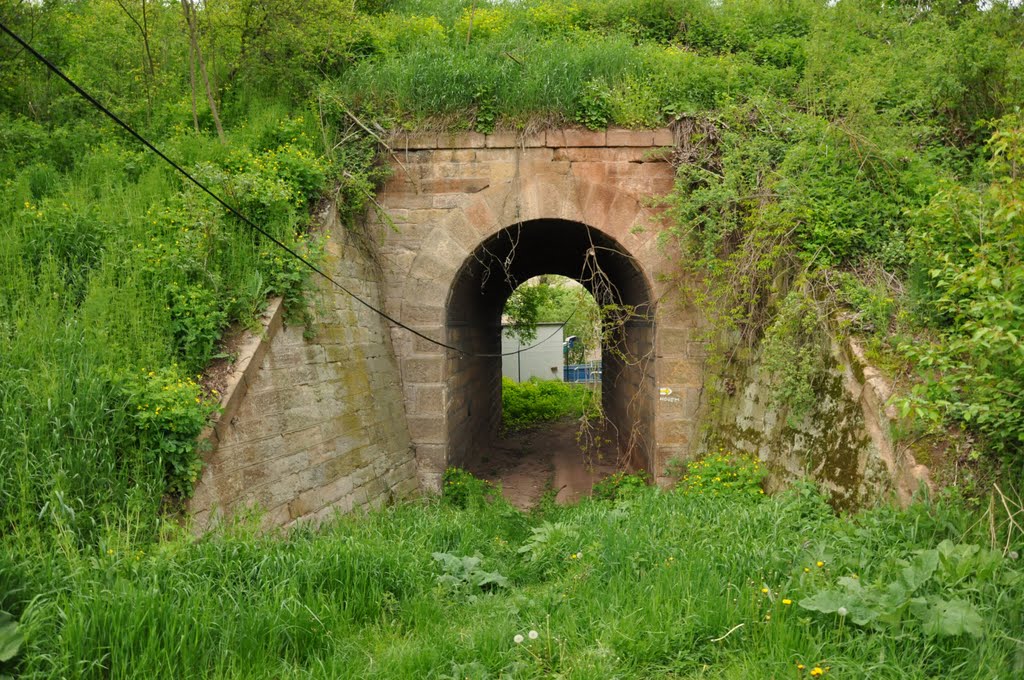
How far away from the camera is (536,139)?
275 inches

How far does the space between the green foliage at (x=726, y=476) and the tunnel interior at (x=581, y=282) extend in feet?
3.70

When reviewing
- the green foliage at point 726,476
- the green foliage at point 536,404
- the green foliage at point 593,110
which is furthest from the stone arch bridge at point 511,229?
the green foliage at point 536,404

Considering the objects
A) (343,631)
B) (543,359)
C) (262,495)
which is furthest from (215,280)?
(543,359)

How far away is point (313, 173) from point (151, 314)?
2393 millimetres

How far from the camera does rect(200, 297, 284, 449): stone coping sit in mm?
4430

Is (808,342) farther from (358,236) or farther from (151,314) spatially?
(151,314)

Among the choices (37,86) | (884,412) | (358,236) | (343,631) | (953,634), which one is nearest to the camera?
(953,634)

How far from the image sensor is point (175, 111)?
7.88 meters

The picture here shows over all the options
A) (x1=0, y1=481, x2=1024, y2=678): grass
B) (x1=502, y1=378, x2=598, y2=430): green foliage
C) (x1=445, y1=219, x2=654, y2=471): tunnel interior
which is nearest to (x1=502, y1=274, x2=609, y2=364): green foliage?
(x1=445, y1=219, x2=654, y2=471): tunnel interior

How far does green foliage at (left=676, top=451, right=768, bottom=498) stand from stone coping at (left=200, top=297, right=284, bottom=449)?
12.6 ft

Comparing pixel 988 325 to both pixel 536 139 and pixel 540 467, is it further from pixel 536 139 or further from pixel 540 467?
pixel 540 467

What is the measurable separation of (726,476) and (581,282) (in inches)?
161

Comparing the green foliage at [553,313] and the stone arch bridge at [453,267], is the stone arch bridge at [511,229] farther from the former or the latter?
the green foliage at [553,313]

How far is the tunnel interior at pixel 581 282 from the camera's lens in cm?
731
